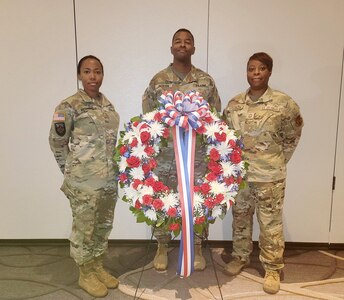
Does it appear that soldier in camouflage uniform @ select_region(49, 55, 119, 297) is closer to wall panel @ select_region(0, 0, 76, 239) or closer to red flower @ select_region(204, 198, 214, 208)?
red flower @ select_region(204, 198, 214, 208)

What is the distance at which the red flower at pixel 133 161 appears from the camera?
7.09ft

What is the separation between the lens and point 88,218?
7.75ft

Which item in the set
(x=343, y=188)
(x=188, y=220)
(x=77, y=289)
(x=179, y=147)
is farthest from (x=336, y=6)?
(x=77, y=289)

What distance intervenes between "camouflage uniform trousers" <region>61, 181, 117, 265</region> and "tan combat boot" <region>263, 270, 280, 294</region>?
1.18m

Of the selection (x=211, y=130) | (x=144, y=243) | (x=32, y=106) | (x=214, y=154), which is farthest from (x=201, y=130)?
(x=32, y=106)

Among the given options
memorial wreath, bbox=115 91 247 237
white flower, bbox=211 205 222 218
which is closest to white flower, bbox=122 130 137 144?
memorial wreath, bbox=115 91 247 237

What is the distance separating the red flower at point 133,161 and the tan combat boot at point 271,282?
1.27m

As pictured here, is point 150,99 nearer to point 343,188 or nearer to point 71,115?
point 71,115

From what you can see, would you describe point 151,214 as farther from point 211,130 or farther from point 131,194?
point 211,130

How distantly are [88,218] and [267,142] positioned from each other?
1.29 meters

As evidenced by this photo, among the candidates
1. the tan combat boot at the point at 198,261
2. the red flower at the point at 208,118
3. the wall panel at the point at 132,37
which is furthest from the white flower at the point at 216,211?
the wall panel at the point at 132,37

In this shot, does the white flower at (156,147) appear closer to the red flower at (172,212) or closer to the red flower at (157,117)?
the red flower at (157,117)

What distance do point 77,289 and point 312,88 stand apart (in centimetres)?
250

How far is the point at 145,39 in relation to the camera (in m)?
3.14
